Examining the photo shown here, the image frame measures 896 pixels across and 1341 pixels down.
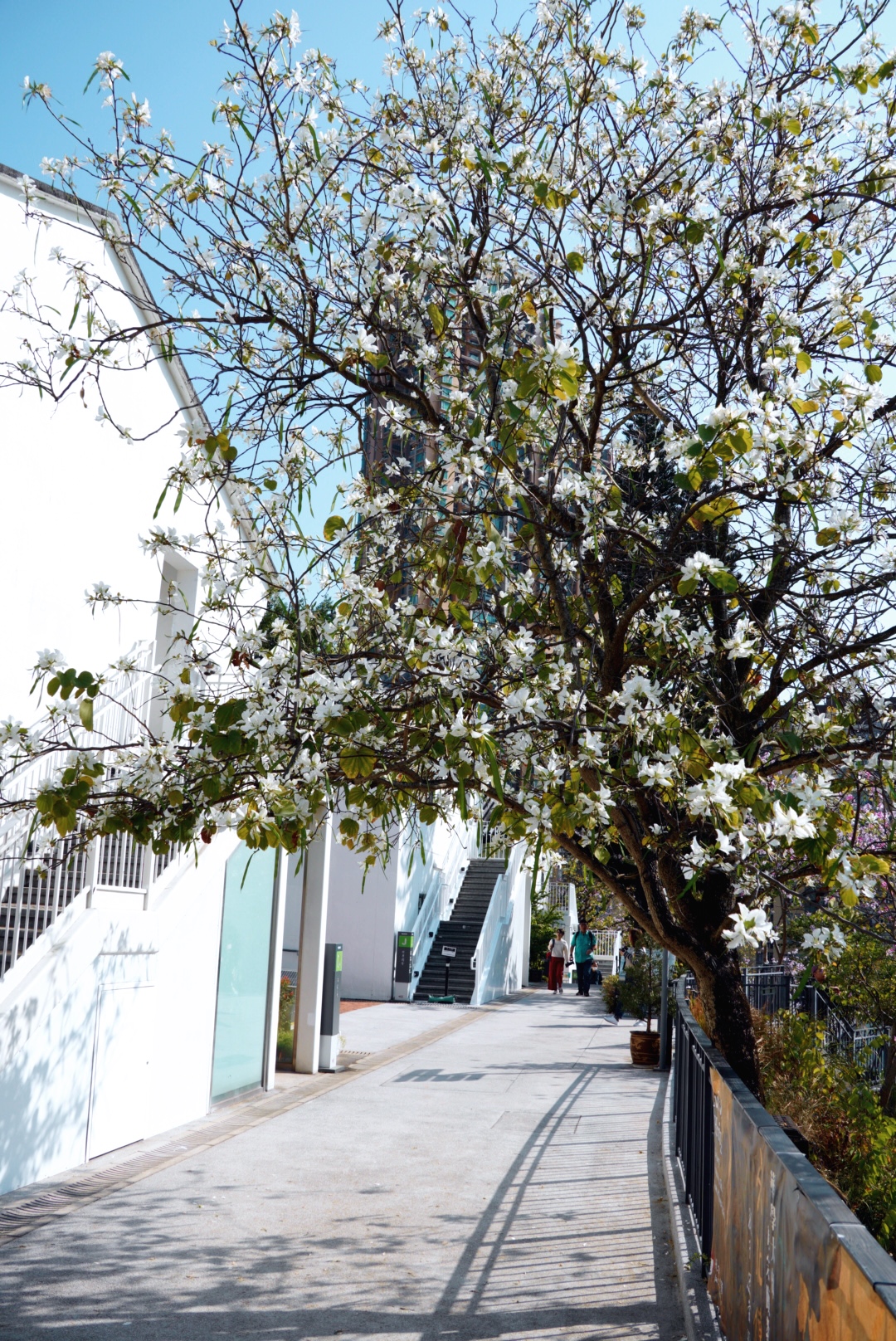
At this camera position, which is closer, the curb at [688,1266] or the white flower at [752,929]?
the white flower at [752,929]

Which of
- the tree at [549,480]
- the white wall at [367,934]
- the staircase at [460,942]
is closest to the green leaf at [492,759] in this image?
the tree at [549,480]

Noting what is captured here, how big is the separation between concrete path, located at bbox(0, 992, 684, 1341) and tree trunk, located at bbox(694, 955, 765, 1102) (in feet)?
4.04

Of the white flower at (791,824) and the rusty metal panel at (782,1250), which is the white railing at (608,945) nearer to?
→ the rusty metal panel at (782,1250)

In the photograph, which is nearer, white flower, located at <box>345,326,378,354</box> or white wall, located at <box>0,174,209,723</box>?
white flower, located at <box>345,326,378,354</box>

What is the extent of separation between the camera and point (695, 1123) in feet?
23.0

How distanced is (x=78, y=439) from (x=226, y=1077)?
20.8 ft

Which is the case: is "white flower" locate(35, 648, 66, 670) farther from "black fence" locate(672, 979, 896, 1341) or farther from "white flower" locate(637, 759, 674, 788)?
"black fence" locate(672, 979, 896, 1341)

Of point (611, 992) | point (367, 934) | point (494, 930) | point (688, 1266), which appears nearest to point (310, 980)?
point (688, 1266)

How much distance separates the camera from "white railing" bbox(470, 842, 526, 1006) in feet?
83.5

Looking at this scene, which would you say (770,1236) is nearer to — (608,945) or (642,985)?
(642,985)

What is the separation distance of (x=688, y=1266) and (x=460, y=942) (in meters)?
20.2

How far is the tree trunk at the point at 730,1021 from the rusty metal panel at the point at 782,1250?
91 cm

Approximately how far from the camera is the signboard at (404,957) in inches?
936

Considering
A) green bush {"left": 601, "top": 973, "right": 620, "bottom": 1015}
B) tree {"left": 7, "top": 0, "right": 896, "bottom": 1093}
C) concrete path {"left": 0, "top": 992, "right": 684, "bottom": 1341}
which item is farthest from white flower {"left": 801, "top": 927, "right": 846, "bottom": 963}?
green bush {"left": 601, "top": 973, "right": 620, "bottom": 1015}
